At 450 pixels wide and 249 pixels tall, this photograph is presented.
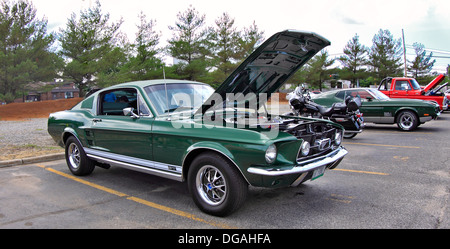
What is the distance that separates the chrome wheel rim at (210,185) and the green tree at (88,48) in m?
25.4

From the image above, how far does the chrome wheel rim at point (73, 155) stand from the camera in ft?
18.6

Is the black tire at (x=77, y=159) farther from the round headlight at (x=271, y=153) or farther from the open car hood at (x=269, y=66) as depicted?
the round headlight at (x=271, y=153)

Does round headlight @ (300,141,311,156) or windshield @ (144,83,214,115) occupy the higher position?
windshield @ (144,83,214,115)

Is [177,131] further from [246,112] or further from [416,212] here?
[416,212]

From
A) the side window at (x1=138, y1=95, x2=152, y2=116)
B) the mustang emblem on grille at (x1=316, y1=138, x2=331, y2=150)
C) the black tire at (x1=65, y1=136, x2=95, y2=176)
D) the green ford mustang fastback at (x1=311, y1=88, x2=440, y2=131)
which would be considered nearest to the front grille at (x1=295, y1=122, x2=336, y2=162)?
the mustang emblem on grille at (x1=316, y1=138, x2=331, y2=150)

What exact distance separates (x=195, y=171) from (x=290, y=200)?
1.41m

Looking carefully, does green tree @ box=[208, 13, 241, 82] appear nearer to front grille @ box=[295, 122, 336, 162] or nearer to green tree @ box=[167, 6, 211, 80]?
green tree @ box=[167, 6, 211, 80]

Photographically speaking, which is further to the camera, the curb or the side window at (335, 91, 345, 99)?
the side window at (335, 91, 345, 99)

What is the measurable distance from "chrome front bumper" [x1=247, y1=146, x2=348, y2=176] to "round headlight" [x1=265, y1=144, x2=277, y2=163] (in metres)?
0.10

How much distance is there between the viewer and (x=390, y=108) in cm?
1120

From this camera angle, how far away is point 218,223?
346cm

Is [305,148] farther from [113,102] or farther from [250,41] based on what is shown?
[250,41]

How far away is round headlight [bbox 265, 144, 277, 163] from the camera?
3.27 m
